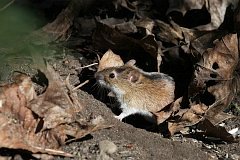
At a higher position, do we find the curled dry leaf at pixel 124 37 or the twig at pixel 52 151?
the twig at pixel 52 151

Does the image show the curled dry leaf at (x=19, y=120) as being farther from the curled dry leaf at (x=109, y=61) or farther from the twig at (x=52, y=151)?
the curled dry leaf at (x=109, y=61)

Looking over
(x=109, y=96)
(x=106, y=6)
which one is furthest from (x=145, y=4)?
(x=109, y=96)

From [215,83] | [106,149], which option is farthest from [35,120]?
[215,83]

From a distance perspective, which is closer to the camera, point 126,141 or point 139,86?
point 126,141

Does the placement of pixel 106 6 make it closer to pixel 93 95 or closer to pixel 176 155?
pixel 93 95

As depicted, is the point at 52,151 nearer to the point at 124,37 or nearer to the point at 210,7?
the point at 124,37

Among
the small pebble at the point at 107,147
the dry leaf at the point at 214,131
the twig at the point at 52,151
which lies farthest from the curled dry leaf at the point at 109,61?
the twig at the point at 52,151
